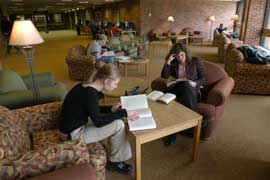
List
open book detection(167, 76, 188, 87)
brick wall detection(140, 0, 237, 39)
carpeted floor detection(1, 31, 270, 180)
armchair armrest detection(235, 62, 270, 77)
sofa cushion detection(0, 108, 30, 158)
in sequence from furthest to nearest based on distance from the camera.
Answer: brick wall detection(140, 0, 237, 39) → armchair armrest detection(235, 62, 270, 77) → open book detection(167, 76, 188, 87) → carpeted floor detection(1, 31, 270, 180) → sofa cushion detection(0, 108, 30, 158)

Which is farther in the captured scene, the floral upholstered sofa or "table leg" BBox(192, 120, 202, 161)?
"table leg" BBox(192, 120, 202, 161)

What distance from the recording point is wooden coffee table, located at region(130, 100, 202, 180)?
5.41ft

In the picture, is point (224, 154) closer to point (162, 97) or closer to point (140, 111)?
point (162, 97)

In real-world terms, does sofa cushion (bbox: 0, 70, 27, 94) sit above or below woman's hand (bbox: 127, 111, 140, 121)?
above

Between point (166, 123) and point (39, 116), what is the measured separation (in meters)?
1.17

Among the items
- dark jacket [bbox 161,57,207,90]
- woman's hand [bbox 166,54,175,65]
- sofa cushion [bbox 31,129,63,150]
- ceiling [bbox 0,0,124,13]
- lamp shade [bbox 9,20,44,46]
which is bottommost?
sofa cushion [bbox 31,129,63,150]

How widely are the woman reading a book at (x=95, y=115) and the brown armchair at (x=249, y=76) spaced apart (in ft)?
9.62

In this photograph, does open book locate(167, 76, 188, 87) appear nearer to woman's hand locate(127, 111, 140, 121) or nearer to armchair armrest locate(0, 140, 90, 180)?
woman's hand locate(127, 111, 140, 121)

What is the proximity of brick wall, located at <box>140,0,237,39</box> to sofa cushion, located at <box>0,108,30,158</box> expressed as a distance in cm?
988

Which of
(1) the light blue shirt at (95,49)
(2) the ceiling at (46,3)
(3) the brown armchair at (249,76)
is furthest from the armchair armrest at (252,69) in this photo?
(2) the ceiling at (46,3)

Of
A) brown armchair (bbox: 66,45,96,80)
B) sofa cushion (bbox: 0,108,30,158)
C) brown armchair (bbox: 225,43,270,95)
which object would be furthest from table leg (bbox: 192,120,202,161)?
brown armchair (bbox: 66,45,96,80)

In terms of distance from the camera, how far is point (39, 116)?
1.94 m

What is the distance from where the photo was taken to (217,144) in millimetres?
2455

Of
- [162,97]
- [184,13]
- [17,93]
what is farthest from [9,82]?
[184,13]
